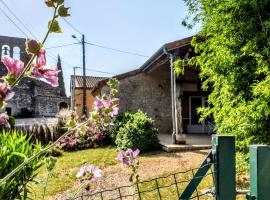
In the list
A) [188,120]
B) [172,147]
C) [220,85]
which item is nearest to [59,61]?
[188,120]

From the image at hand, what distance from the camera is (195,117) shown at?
19969 mm

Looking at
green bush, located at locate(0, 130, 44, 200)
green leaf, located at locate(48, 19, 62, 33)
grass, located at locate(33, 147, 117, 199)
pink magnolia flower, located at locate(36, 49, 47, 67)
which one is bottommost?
grass, located at locate(33, 147, 117, 199)

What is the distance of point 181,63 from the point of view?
890 centimetres

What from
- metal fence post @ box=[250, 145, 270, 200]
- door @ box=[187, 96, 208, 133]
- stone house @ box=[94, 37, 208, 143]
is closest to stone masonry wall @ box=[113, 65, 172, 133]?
stone house @ box=[94, 37, 208, 143]

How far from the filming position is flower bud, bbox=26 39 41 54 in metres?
1.00

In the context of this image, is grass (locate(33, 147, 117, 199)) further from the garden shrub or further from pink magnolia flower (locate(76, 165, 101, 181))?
pink magnolia flower (locate(76, 165, 101, 181))

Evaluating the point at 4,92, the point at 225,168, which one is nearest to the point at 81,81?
the point at 225,168

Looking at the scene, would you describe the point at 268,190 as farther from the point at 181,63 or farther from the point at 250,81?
the point at 181,63

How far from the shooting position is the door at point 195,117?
1956 cm

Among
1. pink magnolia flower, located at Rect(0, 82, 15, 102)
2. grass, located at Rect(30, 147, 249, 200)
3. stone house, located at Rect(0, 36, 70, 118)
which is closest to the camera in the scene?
pink magnolia flower, located at Rect(0, 82, 15, 102)

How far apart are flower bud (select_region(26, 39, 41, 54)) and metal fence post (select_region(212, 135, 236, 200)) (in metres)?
1.01

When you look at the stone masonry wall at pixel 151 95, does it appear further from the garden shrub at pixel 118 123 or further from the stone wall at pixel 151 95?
the garden shrub at pixel 118 123

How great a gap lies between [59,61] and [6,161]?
173 feet

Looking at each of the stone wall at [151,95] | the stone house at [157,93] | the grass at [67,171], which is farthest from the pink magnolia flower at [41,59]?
the stone wall at [151,95]
